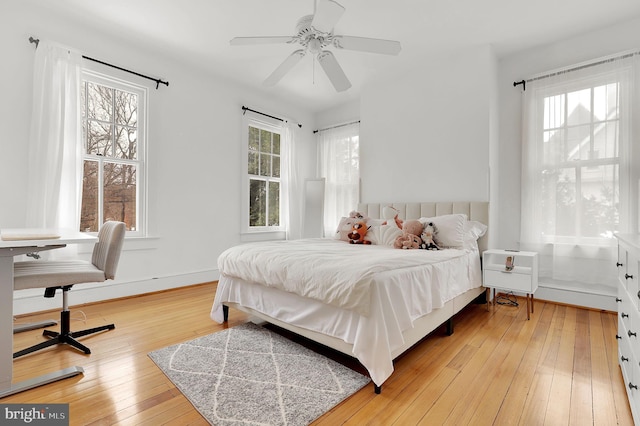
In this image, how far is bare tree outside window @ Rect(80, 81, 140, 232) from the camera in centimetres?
328

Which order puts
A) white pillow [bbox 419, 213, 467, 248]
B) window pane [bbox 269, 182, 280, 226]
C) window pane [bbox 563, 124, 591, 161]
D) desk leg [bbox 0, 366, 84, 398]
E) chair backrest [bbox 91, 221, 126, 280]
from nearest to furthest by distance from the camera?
desk leg [bbox 0, 366, 84, 398] → chair backrest [bbox 91, 221, 126, 280] → white pillow [bbox 419, 213, 467, 248] → window pane [bbox 563, 124, 591, 161] → window pane [bbox 269, 182, 280, 226]

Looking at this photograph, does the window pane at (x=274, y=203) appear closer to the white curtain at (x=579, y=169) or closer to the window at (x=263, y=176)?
the window at (x=263, y=176)

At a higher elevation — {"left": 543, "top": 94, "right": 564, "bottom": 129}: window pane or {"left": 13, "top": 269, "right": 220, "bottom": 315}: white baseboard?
{"left": 543, "top": 94, "right": 564, "bottom": 129}: window pane

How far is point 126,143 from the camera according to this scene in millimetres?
3564

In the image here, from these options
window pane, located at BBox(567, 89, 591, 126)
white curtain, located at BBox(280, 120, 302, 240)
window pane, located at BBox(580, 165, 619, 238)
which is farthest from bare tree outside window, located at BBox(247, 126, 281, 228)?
window pane, located at BBox(580, 165, 619, 238)

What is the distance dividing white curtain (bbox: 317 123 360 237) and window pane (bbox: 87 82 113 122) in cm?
328

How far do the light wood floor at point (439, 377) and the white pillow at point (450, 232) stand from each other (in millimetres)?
736

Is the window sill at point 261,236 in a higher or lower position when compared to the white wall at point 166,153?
lower

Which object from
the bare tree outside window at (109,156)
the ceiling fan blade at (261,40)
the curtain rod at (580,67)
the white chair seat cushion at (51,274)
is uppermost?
the curtain rod at (580,67)

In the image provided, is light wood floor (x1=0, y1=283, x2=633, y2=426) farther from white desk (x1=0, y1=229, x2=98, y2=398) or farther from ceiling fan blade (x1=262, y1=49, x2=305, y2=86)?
ceiling fan blade (x1=262, y1=49, x2=305, y2=86)

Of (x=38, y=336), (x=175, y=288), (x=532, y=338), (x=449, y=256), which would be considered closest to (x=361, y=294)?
(x=449, y=256)

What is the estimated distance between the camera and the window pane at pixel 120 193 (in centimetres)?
342

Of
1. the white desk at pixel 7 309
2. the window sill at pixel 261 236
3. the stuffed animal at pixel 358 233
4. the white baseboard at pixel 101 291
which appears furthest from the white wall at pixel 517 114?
the white desk at pixel 7 309

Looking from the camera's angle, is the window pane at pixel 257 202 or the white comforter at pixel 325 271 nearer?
the white comforter at pixel 325 271
